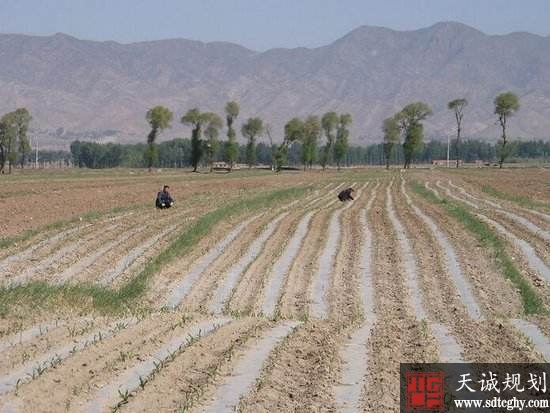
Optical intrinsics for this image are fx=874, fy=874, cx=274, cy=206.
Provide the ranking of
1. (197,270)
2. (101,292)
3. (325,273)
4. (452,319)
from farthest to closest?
(197,270) → (325,273) → (101,292) → (452,319)

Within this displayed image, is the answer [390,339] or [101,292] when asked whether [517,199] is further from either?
[390,339]

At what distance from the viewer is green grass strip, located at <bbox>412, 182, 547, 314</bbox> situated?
1573 centimetres

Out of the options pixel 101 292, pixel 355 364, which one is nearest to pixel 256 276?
pixel 101 292

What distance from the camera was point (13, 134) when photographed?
375ft

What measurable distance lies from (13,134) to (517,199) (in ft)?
281

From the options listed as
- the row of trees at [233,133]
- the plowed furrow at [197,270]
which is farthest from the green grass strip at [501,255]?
the row of trees at [233,133]

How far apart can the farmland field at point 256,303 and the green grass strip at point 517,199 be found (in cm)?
288

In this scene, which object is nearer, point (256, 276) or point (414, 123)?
point (256, 276)

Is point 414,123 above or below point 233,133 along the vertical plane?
above

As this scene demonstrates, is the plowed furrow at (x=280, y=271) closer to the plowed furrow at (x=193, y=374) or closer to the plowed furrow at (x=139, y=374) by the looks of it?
the plowed furrow at (x=139, y=374)

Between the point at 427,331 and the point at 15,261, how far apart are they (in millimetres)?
11253

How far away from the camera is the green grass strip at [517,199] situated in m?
A: 37.6

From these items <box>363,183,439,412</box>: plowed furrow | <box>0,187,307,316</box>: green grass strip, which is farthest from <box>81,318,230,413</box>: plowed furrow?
<box>0,187,307,316</box>: green grass strip

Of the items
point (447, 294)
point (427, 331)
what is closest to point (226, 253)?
point (447, 294)
